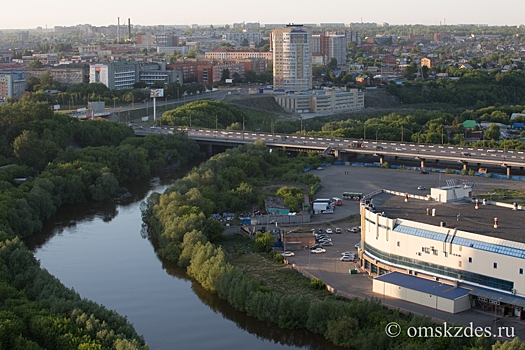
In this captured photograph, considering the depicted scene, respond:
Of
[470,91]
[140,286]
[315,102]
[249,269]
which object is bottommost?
[140,286]

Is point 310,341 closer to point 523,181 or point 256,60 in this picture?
point 523,181

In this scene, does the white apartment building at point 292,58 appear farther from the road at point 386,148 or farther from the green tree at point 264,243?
the green tree at point 264,243

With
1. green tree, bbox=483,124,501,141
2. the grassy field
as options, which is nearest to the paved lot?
the grassy field

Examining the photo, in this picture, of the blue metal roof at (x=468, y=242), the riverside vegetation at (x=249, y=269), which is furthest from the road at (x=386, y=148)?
the blue metal roof at (x=468, y=242)

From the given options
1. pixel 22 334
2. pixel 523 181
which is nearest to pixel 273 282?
pixel 22 334

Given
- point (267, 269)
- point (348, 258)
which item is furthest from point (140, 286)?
point (348, 258)

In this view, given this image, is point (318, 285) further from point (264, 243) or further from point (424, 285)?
point (264, 243)

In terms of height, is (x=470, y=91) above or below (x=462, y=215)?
above
